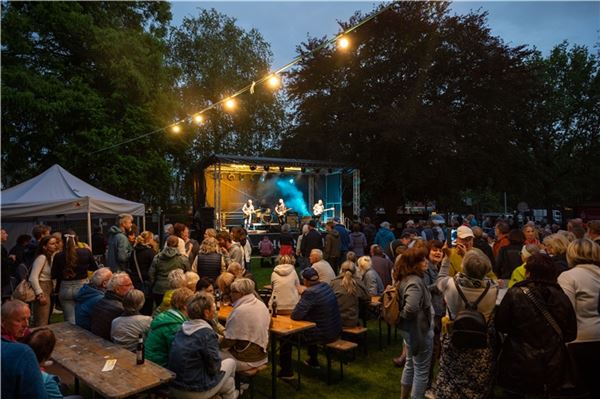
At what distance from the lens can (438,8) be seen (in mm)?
18391

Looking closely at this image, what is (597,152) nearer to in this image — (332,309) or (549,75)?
(549,75)

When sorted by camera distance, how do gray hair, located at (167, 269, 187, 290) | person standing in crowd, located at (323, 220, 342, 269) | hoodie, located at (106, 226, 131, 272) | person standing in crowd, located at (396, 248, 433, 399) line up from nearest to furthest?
person standing in crowd, located at (396, 248, 433, 399)
gray hair, located at (167, 269, 187, 290)
hoodie, located at (106, 226, 131, 272)
person standing in crowd, located at (323, 220, 342, 269)

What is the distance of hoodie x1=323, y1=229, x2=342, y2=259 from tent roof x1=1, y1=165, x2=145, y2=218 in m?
4.35

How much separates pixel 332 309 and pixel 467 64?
1632 centimetres

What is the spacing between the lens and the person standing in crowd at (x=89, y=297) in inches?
164

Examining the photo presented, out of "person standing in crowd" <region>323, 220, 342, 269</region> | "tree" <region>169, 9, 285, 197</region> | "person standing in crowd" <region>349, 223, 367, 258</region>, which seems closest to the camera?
"person standing in crowd" <region>323, 220, 342, 269</region>

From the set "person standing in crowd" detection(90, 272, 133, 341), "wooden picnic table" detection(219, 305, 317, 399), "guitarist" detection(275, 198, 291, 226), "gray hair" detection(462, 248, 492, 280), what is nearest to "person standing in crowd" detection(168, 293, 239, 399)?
"wooden picnic table" detection(219, 305, 317, 399)

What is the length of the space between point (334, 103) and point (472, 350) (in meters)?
16.5

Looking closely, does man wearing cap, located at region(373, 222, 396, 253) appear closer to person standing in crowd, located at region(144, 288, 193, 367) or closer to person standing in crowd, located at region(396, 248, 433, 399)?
person standing in crowd, located at region(396, 248, 433, 399)

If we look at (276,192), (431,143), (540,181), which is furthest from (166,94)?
(540,181)

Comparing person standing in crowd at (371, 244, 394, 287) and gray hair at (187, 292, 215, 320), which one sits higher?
gray hair at (187, 292, 215, 320)

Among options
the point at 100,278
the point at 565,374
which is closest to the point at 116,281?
the point at 100,278

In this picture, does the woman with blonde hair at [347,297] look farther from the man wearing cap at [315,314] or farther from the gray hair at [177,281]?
the gray hair at [177,281]

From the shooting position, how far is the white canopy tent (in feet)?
25.1
